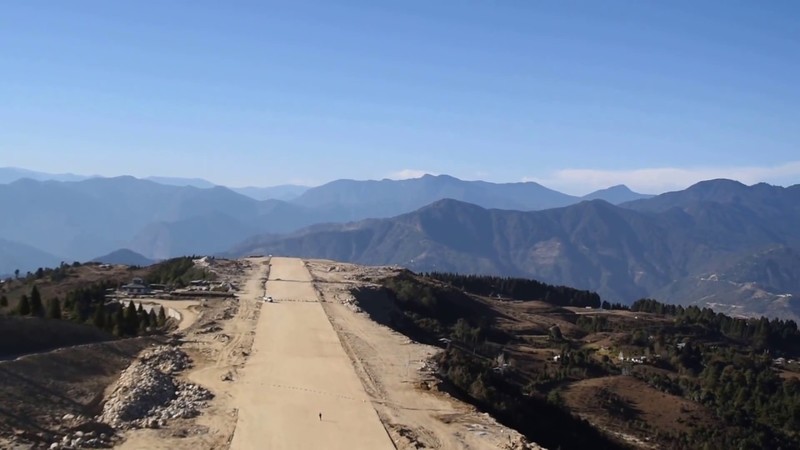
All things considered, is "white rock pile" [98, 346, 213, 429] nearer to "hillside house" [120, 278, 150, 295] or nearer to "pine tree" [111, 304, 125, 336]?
"pine tree" [111, 304, 125, 336]

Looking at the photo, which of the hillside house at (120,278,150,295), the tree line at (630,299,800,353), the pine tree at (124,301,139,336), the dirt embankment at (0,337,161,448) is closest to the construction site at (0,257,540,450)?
the dirt embankment at (0,337,161,448)

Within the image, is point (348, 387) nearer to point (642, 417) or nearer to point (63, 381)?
point (63, 381)

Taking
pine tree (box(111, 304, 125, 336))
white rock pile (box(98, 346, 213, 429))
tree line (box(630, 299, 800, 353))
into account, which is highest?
pine tree (box(111, 304, 125, 336))

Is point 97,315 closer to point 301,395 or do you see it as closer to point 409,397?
point 301,395

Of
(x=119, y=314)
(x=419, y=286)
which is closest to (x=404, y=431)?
(x=119, y=314)

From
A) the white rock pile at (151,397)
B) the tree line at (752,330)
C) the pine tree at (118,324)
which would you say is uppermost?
the pine tree at (118,324)

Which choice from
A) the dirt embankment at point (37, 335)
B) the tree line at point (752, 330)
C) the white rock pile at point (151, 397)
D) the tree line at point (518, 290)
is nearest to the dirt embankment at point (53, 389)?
the white rock pile at point (151, 397)

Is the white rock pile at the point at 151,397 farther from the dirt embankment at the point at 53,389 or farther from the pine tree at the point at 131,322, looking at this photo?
the pine tree at the point at 131,322
